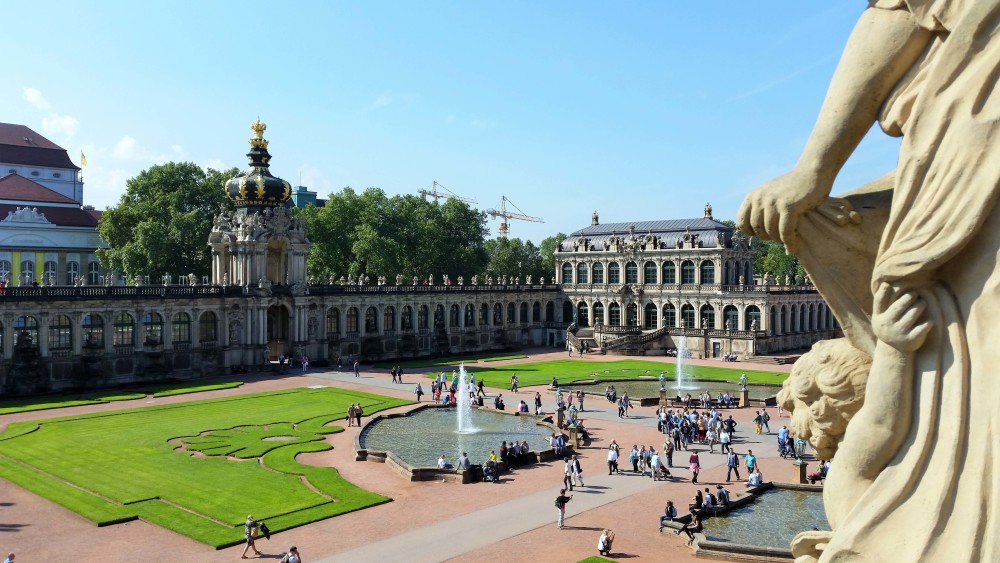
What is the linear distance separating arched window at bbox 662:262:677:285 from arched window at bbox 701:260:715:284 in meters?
3.75

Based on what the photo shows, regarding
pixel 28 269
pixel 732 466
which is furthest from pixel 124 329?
pixel 732 466

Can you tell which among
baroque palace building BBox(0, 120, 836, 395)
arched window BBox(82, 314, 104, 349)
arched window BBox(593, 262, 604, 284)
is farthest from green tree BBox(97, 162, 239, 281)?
arched window BBox(593, 262, 604, 284)

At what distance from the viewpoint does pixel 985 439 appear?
19.1ft

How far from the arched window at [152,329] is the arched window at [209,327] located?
381 centimetres

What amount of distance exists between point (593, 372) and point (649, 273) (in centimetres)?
3343

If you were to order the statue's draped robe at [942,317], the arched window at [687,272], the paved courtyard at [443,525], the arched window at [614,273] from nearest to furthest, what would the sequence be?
the statue's draped robe at [942,317], the paved courtyard at [443,525], the arched window at [687,272], the arched window at [614,273]

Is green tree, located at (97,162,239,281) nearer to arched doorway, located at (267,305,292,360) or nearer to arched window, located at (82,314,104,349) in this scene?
arched doorway, located at (267,305,292,360)

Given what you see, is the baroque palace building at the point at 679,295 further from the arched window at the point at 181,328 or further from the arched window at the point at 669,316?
the arched window at the point at 181,328

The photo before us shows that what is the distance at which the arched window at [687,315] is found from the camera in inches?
3861

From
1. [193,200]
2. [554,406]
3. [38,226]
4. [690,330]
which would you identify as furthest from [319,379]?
[38,226]

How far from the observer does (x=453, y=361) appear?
84.0 m

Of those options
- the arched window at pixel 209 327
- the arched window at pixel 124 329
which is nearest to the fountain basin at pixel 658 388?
the arched window at pixel 209 327

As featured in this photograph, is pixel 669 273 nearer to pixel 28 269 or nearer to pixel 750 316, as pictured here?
pixel 750 316

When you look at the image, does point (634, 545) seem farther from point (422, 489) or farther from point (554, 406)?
point (554, 406)
